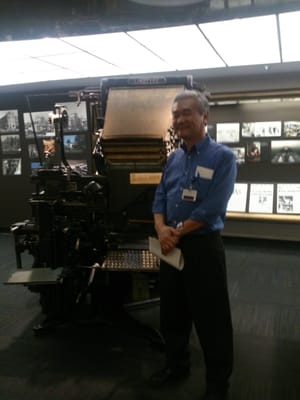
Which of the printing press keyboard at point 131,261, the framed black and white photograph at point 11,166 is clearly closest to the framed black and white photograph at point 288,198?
the printing press keyboard at point 131,261

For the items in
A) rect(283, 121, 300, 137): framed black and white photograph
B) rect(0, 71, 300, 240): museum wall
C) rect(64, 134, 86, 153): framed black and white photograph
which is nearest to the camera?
rect(0, 71, 300, 240): museum wall

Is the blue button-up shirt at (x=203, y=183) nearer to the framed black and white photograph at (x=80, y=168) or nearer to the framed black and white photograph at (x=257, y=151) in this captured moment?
the framed black and white photograph at (x=80, y=168)

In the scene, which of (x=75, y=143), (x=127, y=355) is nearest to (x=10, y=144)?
(x=75, y=143)

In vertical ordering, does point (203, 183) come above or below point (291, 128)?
below

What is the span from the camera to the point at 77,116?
16.8 ft

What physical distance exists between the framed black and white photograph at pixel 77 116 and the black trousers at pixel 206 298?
3.70 metres

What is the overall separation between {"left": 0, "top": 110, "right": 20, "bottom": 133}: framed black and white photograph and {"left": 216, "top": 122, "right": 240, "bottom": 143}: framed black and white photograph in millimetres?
3064

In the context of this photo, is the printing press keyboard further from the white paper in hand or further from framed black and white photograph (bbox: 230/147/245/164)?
framed black and white photograph (bbox: 230/147/245/164)

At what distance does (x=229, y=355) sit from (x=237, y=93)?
346 cm

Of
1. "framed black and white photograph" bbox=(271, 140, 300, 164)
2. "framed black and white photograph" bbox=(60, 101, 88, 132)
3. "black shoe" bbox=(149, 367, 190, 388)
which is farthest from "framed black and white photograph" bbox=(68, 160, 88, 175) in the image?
"framed black and white photograph" bbox=(271, 140, 300, 164)

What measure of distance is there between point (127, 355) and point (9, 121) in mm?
4436

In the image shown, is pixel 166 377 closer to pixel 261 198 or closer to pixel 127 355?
pixel 127 355

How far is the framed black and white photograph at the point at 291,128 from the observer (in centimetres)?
450

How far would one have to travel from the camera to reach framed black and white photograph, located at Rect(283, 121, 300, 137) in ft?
14.8
